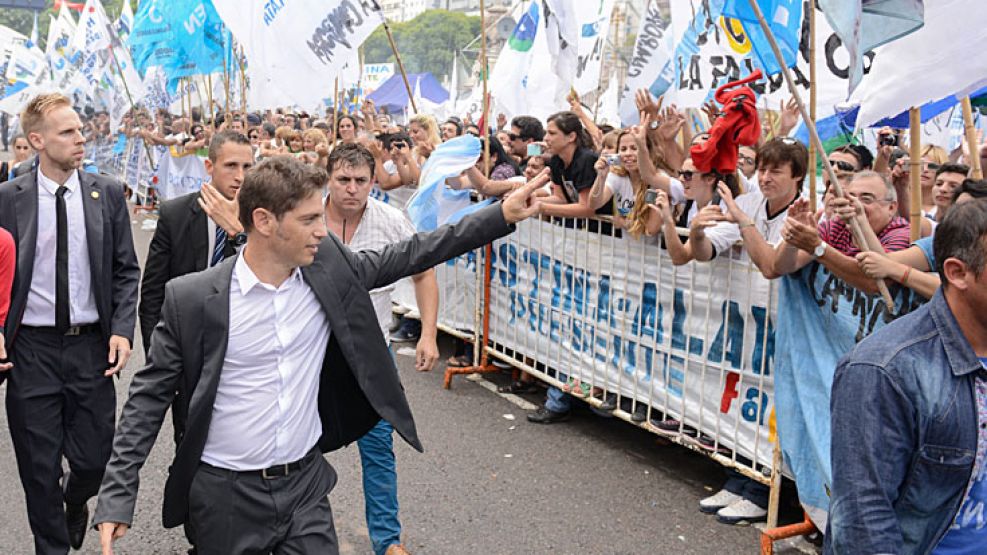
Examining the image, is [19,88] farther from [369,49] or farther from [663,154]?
[369,49]

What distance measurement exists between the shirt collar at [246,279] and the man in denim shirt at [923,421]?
172 cm

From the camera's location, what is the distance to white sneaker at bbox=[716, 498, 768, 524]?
5207 millimetres

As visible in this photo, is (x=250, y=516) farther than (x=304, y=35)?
No

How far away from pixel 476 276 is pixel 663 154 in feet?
7.64

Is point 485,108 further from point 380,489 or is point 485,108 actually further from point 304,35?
point 380,489

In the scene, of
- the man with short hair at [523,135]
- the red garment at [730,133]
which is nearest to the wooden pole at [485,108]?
the man with short hair at [523,135]

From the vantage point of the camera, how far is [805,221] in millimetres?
4133

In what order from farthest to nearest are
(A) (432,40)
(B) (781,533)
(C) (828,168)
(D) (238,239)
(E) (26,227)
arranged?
(A) (432,40)
(B) (781,533)
(E) (26,227)
(D) (238,239)
(C) (828,168)

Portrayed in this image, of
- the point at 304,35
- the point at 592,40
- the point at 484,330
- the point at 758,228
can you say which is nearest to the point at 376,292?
the point at 758,228

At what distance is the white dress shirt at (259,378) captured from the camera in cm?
308

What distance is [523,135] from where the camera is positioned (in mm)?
9383

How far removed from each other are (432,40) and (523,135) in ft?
314

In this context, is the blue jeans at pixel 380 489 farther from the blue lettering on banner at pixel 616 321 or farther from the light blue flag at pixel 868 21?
the light blue flag at pixel 868 21

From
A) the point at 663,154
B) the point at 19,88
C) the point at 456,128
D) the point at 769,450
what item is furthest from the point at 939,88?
the point at 19,88
